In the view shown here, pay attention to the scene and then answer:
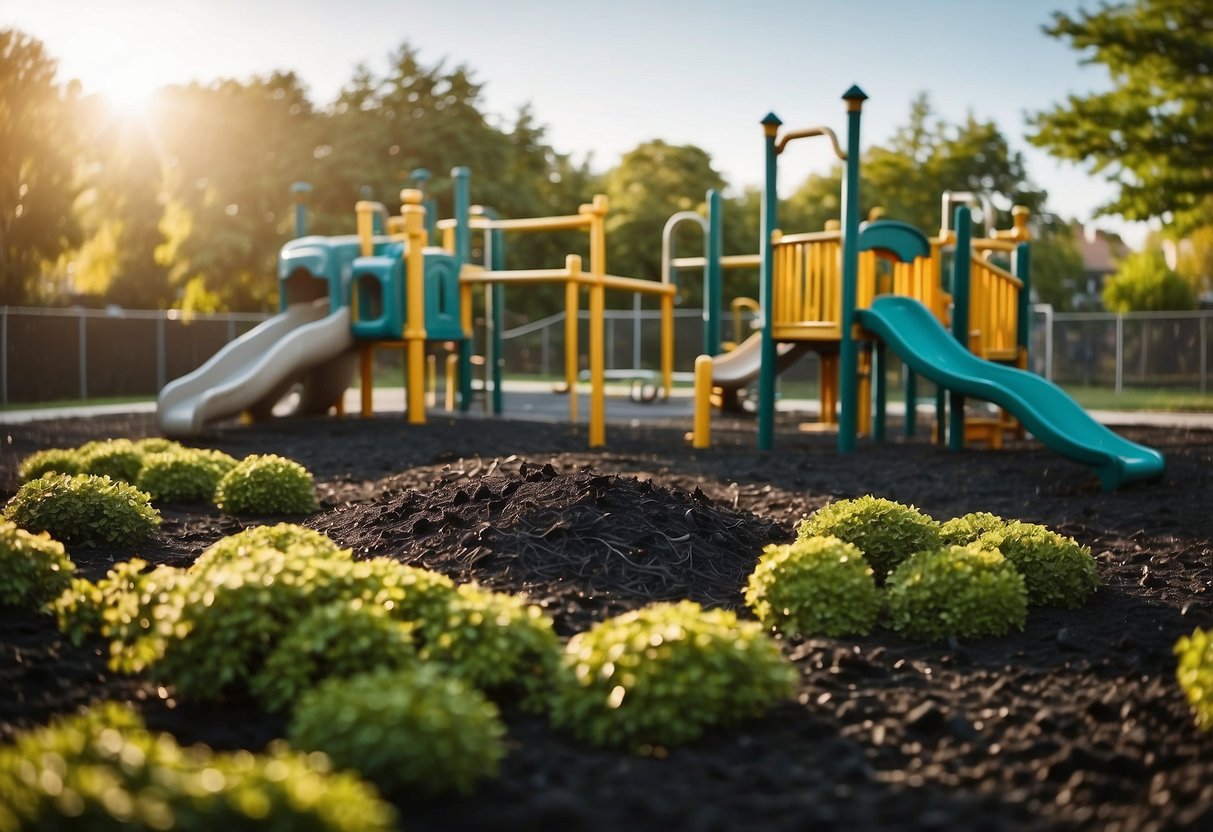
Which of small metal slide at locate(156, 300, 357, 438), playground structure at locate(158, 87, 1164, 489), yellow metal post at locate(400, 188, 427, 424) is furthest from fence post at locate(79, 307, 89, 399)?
yellow metal post at locate(400, 188, 427, 424)

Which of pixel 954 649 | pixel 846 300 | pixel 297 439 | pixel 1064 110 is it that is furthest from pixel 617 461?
pixel 1064 110

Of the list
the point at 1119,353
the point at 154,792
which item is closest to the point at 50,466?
the point at 154,792

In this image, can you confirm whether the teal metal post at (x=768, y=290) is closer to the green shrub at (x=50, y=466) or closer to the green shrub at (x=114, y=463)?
the green shrub at (x=114, y=463)

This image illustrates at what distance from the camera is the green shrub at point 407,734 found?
267cm

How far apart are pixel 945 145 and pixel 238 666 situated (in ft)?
134

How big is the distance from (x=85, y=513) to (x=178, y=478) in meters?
1.78

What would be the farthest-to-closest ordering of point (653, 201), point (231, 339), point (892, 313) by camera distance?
point (653, 201) < point (231, 339) < point (892, 313)

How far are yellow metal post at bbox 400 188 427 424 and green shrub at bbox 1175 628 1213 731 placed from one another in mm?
10476

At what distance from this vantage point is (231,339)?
25359 mm

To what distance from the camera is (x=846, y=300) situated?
10.6 m

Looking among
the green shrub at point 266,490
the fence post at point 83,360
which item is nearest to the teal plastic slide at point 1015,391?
the green shrub at point 266,490

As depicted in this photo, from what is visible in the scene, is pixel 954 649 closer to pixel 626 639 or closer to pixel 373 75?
pixel 626 639

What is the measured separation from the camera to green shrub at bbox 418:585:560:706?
136 inches

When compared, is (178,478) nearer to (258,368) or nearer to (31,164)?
(258,368)
